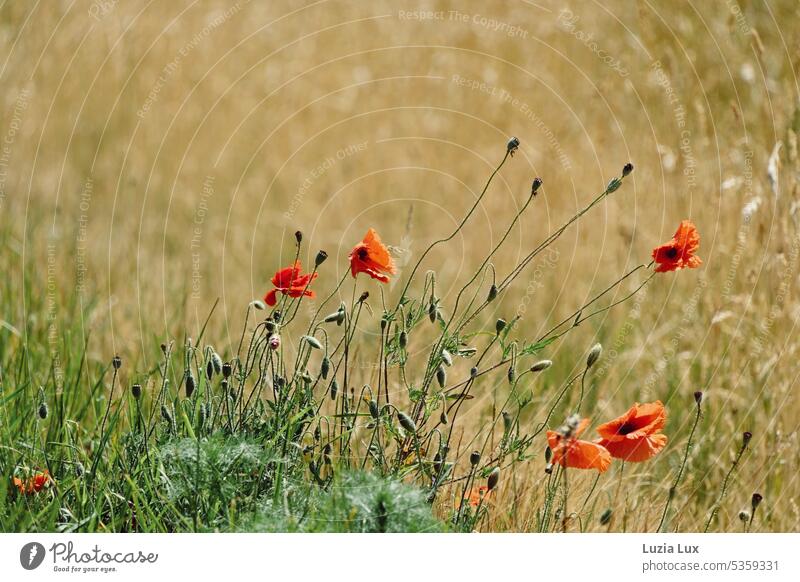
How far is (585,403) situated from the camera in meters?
3.17

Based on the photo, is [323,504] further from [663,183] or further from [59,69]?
[59,69]

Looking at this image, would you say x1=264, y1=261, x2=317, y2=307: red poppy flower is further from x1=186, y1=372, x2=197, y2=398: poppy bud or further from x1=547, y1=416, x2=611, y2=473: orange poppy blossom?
x1=547, y1=416, x2=611, y2=473: orange poppy blossom

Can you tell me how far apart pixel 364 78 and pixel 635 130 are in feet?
4.72

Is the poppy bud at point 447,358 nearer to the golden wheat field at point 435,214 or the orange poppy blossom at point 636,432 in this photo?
the golden wheat field at point 435,214

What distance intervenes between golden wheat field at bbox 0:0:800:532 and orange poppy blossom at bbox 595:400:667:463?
117mm

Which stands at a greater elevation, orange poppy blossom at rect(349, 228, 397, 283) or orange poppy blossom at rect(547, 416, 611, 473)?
orange poppy blossom at rect(349, 228, 397, 283)
